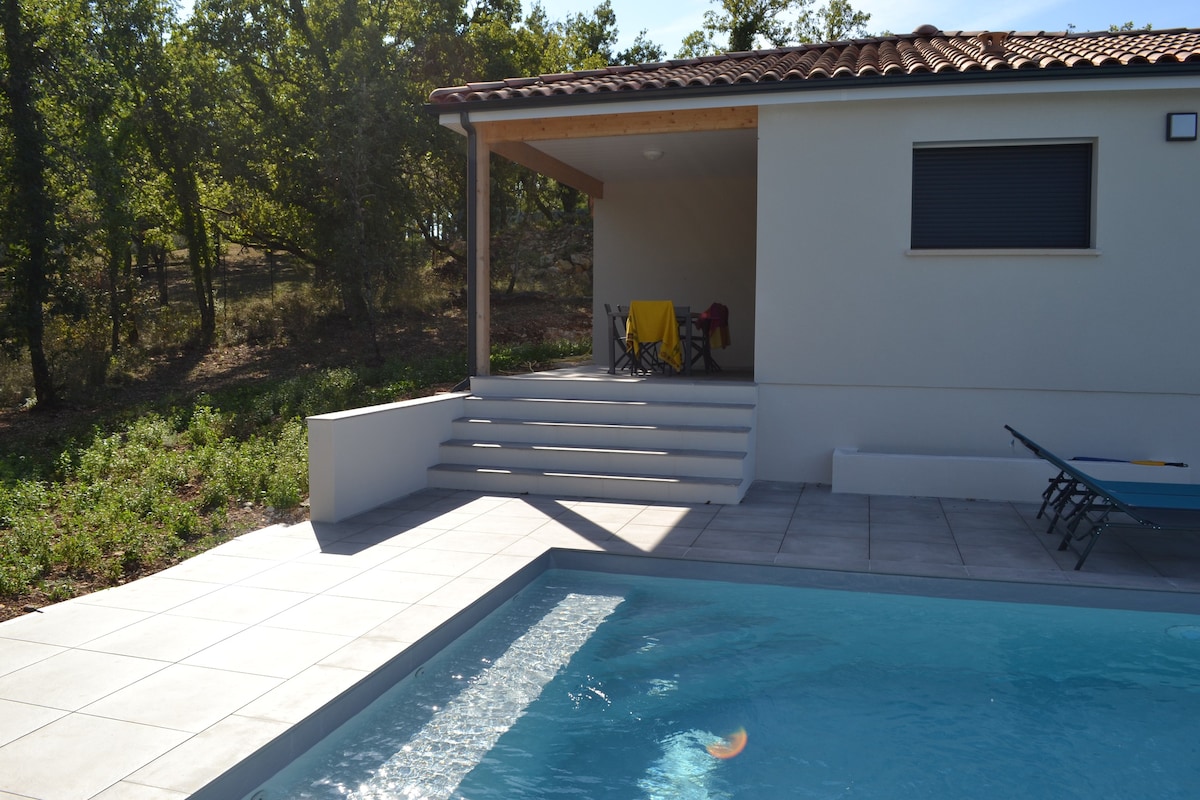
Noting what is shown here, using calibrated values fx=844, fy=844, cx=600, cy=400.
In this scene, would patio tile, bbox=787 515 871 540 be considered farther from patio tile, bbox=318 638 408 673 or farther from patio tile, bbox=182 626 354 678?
patio tile, bbox=182 626 354 678

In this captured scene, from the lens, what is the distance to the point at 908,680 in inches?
176

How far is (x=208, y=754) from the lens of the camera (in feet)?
10.3

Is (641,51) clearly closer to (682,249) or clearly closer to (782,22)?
(782,22)

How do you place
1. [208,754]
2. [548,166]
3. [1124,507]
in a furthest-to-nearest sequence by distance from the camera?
[548,166] → [1124,507] → [208,754]

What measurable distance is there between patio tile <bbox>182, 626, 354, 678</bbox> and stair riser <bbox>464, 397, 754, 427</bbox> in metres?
4.67

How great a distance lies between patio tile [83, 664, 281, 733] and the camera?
3.43 m

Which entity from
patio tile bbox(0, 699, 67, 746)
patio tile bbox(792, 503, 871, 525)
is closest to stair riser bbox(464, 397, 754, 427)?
patio tile bbox(792, 503, 871, 525)

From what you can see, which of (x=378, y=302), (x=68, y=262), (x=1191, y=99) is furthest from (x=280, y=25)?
(x=1191, y=99)

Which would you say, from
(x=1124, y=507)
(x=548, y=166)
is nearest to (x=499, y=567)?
(x=1124, y=507)

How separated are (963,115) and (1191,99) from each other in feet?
6.43

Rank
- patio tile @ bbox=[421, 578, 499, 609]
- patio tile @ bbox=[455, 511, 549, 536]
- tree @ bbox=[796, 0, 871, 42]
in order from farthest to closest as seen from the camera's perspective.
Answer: tree @ bbox=[796, 0, 871, 42] < patio tile @ bbox=[455, 511, 549, 536] < patio tile @ bbox=[421, 578, 499, 609]

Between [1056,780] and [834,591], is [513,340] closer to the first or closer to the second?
[834,591]

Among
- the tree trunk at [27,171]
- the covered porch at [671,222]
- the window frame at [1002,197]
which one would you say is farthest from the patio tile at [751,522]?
the tree trunk at [27,171]

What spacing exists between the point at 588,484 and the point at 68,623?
4.36 meters
